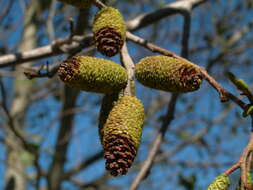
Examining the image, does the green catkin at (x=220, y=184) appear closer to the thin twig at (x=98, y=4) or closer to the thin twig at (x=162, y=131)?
the thin twig at (x=98, y=4)

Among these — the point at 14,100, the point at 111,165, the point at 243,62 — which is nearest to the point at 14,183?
the point at 14,100

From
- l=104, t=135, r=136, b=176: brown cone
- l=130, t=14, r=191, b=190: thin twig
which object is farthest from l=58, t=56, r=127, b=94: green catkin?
l=130, t=14, r=191, b=190: thin twig

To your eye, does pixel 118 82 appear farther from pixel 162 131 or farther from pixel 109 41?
pixel 162 131

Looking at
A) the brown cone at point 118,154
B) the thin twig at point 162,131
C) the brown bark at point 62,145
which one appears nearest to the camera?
the brown cone at point 118,154

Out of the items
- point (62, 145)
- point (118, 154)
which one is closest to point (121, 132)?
point (118, 154)

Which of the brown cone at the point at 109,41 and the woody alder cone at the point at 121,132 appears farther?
the brown cone at the point at 109,41

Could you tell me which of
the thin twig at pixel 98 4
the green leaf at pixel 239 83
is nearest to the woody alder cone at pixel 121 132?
the green leaf at pixel 239 83
